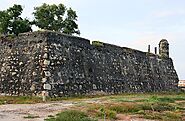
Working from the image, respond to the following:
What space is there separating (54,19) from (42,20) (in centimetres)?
134

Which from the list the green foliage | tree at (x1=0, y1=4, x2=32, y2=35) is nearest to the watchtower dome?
tree at (x1=0, y1=4, x2=32, y2=35)

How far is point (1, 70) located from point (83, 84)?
5.47 m

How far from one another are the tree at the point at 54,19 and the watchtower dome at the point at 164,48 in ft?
31.1

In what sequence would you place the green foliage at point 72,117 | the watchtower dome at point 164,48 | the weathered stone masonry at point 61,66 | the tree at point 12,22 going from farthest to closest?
the watchtower dome at point 164,48, the tree at point 12,22, the weathered stone masonry at point 61,66, the green foliage at point 72,117

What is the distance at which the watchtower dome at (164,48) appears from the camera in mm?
37875

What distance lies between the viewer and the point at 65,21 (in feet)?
110

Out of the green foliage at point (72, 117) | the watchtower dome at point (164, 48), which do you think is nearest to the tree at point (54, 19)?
the watchtower dome at point (164, 48)

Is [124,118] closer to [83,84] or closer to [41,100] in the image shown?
[41,100]

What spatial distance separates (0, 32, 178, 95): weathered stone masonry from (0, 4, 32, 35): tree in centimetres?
264

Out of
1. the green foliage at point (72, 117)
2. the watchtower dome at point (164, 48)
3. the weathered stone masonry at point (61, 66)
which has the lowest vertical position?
the green foliage at point (72, 117)

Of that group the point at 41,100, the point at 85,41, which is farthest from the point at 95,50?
the point at 41,100

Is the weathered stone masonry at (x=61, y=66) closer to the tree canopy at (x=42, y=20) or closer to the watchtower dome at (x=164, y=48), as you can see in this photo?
the tree canopy at (x=42, y=20)

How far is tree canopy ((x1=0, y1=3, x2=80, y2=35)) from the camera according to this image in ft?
89.4

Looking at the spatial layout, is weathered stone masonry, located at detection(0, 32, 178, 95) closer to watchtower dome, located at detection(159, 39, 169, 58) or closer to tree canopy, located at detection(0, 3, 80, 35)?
tree canopy, located at detection(0, 3, 80, 35)
